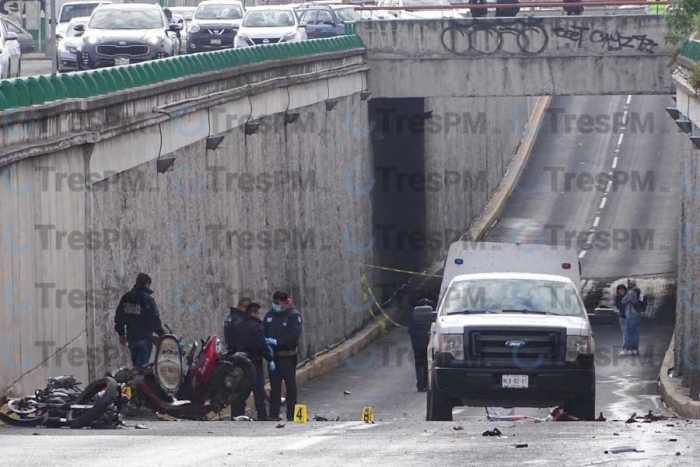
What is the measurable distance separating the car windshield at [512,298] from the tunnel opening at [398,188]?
73.9ft

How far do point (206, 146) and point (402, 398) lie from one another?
18.1ft

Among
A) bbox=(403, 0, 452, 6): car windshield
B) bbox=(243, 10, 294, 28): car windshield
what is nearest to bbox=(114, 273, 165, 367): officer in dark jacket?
bbox=(243, 10, 294, 28): car windshield

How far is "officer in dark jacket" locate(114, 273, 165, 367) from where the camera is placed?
18.6 m

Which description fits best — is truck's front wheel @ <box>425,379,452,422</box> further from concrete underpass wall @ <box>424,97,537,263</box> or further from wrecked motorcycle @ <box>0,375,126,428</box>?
concrete underpass wall @ <box>424,97,537,263</box>

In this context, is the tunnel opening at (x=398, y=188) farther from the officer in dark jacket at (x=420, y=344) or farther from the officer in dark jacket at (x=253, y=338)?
the officer in dark jacket at (x=253, y=338)

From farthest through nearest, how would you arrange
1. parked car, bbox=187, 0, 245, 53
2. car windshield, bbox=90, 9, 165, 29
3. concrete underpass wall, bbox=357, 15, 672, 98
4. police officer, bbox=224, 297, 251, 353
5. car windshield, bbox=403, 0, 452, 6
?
1. car windshield, bbox=403, 0, 452, 6
2. parked car, bbox=187, 0, 245, 53
3. concrete underpass wall, bbox=357, 15, 672, 98
4. car windshield, bbox=90, 9, 165, 29
5. police officer, bbox=224, 297, 251, 353

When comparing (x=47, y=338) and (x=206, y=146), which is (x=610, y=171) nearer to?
(x=206, y=146)

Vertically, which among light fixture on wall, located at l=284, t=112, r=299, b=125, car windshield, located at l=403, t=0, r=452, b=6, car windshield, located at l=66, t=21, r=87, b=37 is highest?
car windshield, located at l=403, t=0, r=452, b=6

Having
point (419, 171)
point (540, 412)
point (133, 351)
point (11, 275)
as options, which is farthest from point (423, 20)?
point (11, 275)

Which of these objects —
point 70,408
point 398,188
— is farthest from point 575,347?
point 398,188

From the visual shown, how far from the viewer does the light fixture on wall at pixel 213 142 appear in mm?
24959

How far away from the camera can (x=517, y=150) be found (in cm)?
6197

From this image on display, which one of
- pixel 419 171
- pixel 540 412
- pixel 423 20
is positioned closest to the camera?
pixel 540 412

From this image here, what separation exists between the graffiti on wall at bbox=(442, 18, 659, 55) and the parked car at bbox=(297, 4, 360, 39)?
8542 mm
